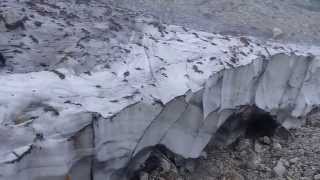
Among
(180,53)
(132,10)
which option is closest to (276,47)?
(180,53)

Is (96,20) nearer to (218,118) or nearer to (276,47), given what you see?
(218,118)

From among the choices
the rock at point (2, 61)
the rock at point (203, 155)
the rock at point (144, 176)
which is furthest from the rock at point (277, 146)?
the rock at point (2, 61)

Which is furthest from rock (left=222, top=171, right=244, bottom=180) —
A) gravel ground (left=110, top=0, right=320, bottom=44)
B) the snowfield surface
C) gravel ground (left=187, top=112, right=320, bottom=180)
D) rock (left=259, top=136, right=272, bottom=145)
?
gravel ground (left=110, top=0, right=320, bottom=44)

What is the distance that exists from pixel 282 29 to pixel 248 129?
1.30 metres

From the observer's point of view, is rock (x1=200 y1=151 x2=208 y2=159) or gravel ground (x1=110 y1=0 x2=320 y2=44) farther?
gravel ground (x1=110 y1=0 x2=320 y2=44)

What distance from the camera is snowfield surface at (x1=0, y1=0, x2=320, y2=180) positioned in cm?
164

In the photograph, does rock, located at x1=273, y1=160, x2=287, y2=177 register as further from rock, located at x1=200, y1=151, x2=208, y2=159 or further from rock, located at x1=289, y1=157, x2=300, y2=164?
rock, located at x1=200, y1=151, x2=208, y2=159

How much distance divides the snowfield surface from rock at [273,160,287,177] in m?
0.34

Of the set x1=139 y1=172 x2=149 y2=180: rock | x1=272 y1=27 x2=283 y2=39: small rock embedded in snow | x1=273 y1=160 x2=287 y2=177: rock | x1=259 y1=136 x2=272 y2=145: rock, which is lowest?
x1=273 y1=160 x2=287 y2=177: rock

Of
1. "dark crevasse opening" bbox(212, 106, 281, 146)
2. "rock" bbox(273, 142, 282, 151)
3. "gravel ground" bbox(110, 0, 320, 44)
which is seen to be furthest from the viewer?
"gravel ground" bbox(110, 0, 320, 44)

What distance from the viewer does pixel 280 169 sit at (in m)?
2.49

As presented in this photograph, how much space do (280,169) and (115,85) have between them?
44.6 inches

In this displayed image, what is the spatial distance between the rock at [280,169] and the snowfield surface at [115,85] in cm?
34

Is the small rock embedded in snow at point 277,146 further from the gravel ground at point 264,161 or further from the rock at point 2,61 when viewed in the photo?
the rock at point 2,61
